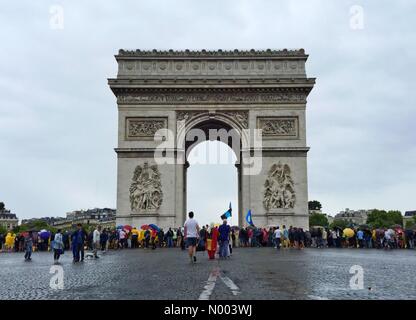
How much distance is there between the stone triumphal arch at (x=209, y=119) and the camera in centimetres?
3441

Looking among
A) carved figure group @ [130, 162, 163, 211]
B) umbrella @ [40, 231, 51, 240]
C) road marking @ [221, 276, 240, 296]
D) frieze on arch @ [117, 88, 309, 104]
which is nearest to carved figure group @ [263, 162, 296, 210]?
frieze on arch @ [117, 88, 309, 104]

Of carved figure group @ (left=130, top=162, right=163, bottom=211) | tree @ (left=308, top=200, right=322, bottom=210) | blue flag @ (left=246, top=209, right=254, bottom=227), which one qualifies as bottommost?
blue flag @ (left=246, top=209, right=254, bottom=227)

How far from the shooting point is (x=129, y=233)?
103 ft

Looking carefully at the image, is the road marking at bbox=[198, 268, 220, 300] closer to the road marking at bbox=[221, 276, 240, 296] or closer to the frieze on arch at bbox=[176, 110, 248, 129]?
the road marking at bbox=[221, 276, 240, 296]

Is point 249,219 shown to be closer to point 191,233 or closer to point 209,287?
point 191,233

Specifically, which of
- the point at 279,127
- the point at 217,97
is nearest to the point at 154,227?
the point at 217,97

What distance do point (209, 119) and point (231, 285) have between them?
27.3 metres

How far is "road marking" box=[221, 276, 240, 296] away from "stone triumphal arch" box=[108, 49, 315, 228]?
2406 centimetres

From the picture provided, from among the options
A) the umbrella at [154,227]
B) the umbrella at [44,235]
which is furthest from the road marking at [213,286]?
the umbrella at [44,235]

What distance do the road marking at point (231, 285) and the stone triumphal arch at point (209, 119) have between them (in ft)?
78.9

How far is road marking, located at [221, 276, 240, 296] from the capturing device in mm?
8117

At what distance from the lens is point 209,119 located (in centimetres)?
3584

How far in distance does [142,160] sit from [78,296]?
Result: 88.9 feet

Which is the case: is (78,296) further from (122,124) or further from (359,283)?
(122,124)
